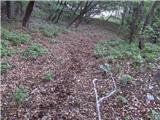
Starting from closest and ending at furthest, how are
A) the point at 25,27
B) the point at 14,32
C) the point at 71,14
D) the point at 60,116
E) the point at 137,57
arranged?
the point at 60,116, the point at 137,57, the point at 14,32, the point at 25,27, the point at 71,14

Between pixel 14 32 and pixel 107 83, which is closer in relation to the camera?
pixel 107 83

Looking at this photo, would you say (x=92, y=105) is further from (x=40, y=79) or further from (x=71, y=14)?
(x=71, y=14)

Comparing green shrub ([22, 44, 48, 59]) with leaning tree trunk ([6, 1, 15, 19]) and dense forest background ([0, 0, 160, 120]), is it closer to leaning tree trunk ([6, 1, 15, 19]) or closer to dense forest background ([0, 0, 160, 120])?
dense forest background ([0, 0, 160, 120])

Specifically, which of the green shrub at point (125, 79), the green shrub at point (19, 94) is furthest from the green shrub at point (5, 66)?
the green shrub at point (125, 79)

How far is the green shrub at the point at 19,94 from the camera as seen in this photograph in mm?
7105

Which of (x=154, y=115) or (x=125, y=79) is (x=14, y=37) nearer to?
(x=125, y=79)

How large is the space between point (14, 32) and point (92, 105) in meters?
8.13

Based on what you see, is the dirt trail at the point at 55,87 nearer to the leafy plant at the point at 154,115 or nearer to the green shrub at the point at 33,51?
the green shrub at the point at 33,51

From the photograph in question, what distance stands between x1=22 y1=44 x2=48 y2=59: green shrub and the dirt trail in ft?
0.87

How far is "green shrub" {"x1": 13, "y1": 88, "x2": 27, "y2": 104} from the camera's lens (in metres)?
7.10

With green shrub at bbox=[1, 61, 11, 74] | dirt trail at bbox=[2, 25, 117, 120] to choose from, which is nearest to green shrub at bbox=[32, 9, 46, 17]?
dirt trail at bbox=[2, 25, 117, 120]

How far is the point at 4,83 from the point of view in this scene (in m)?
8.20

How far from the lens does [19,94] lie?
735 cm

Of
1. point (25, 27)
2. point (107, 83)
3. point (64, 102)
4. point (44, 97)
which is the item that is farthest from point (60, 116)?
point (25, 27)
